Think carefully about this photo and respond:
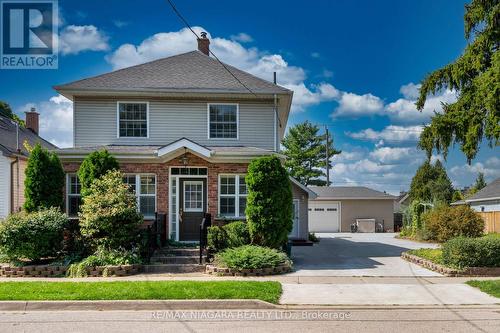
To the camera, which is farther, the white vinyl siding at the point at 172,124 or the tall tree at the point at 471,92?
the white vinyl siding at the point at 172,124

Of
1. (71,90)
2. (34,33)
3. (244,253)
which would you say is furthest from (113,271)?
(34,33)

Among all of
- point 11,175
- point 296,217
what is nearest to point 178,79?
point 296,217

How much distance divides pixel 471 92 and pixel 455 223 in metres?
7.41

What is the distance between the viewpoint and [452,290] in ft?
33.6

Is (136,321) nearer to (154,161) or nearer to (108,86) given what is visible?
(154,161)

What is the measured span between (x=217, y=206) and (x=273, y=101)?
16.6 ft

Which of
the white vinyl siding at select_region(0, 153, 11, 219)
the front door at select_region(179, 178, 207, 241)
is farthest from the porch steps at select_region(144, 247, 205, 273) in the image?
the white vinyl siding at select_region(0, 153, 11, 219)

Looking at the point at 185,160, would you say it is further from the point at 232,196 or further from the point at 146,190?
the point at 232,196

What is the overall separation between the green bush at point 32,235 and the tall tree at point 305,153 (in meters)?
35.6

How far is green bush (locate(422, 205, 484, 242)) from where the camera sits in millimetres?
20328

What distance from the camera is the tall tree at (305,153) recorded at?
157ft

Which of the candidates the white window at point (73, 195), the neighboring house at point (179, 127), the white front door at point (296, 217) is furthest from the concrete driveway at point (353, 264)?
the white window at point (73, 195)

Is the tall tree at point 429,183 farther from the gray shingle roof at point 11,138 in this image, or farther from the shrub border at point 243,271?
the shrub border at point 243,271

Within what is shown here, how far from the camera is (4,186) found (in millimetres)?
21109
